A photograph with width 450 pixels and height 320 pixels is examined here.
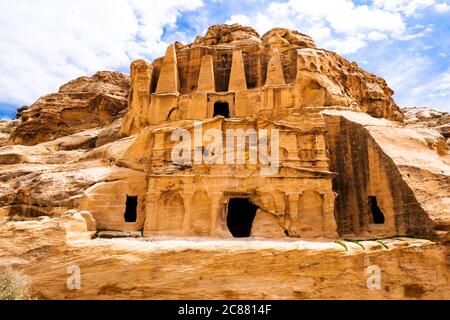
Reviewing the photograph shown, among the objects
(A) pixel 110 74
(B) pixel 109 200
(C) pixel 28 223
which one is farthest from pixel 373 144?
(A) pixel 110 74

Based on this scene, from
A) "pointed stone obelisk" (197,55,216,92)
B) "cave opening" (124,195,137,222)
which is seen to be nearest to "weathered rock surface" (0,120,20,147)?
"pointed stone obelisk" (197,55,216,92)

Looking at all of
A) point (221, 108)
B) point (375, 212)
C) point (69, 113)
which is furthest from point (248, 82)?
point (69, 113)

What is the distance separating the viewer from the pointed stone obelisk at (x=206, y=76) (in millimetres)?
32688

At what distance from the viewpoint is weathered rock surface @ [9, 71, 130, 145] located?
150 feet

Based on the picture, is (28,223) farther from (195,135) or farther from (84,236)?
(195,135)

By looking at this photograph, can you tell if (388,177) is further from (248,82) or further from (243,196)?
(248,82)

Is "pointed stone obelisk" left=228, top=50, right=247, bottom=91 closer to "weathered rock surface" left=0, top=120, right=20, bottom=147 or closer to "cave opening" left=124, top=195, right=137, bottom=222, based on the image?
"cave opening" left=124, top=195, right=137, bottom=222

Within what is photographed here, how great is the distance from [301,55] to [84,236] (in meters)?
21.4

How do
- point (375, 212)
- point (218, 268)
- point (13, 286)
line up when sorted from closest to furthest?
1. point (13, 286)
2. point (218, 268)
3. point (375, 212)

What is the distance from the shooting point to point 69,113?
47562 millimetres

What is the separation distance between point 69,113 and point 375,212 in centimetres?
3893

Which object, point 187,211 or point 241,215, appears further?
point 241,215

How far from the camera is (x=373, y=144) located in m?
22.3

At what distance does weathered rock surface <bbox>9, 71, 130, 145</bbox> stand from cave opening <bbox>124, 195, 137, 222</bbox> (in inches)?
1011
